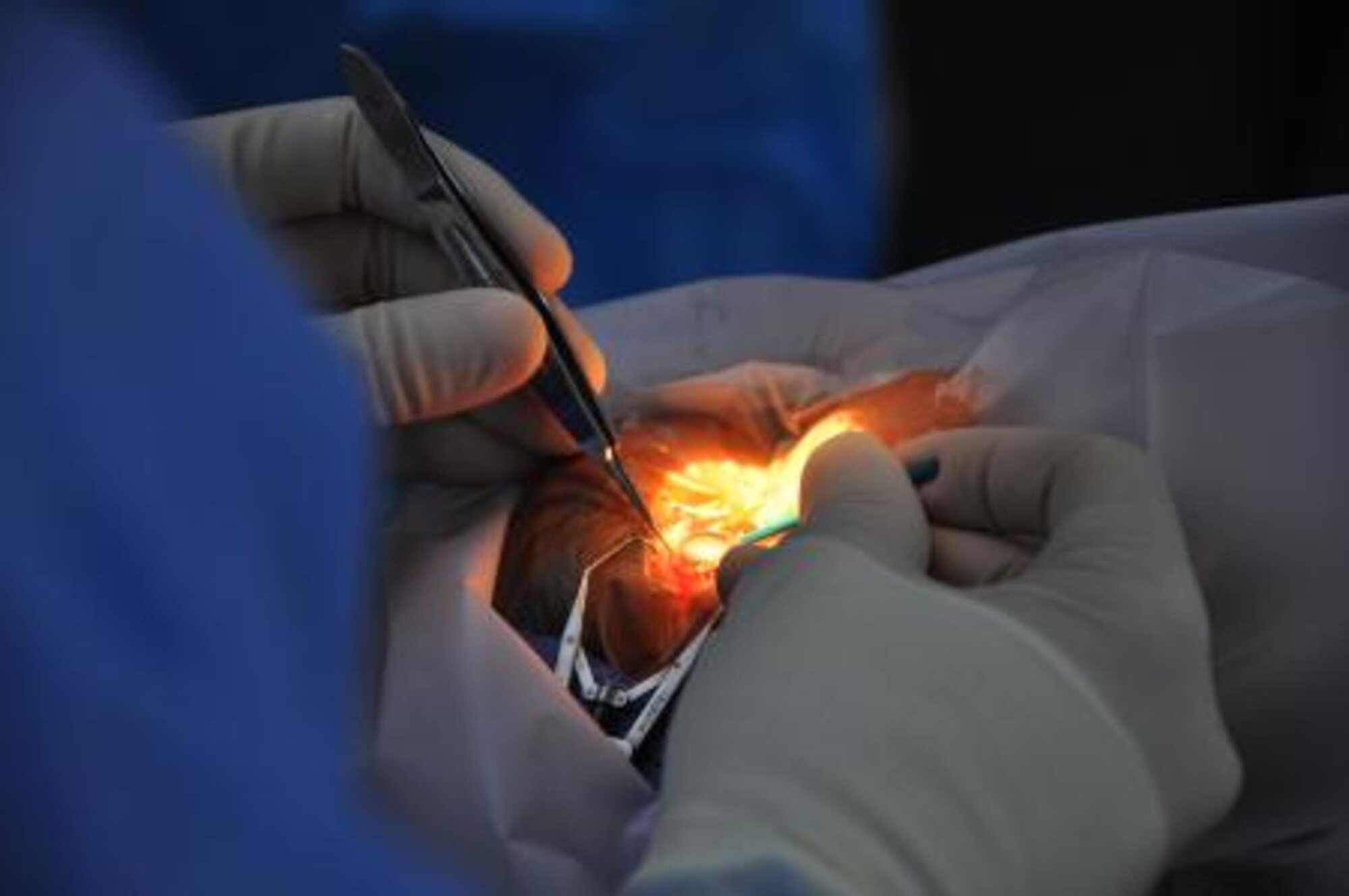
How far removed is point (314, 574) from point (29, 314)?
0.52 ft

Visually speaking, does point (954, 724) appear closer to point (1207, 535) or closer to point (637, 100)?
point (1207, 535)

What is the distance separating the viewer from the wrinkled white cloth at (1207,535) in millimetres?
894

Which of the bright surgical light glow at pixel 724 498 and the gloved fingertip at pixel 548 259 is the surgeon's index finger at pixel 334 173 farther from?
the bright surgical light glow at pixel 724 498

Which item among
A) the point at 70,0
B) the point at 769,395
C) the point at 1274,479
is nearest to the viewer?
the point at 70,0

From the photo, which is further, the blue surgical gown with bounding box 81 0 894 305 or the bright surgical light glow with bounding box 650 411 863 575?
the blue surgical gown with bounding box 81 0 894 305

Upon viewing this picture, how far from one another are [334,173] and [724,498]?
0.44m

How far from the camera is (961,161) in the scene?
5.13 feet

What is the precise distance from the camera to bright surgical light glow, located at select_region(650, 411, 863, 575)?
1.13 metres

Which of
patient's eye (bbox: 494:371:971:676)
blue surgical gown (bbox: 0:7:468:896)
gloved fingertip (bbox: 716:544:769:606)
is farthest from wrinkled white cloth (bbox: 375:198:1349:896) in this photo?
blue surgical gown (bbox: 0:7:468:896)

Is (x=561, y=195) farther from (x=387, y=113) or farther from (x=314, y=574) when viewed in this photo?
(x=314, y=574)

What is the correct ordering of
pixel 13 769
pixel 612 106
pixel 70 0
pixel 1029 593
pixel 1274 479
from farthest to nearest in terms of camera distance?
pixel 612 106 → pixel 1274 479 → pixel 1029 593 → pixel 70 0 → pixel 13 769

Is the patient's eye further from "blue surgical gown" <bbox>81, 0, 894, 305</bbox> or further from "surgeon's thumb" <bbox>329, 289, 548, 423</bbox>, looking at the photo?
"blue surgical gown" <bbox>81, 0, 894, 305</bbox>

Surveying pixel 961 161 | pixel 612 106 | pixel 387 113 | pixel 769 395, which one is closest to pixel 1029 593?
pixel 769 395

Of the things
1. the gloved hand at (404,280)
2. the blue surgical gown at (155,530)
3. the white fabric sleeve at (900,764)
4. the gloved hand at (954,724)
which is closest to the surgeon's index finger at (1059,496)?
the gloved hand at (954,724)
